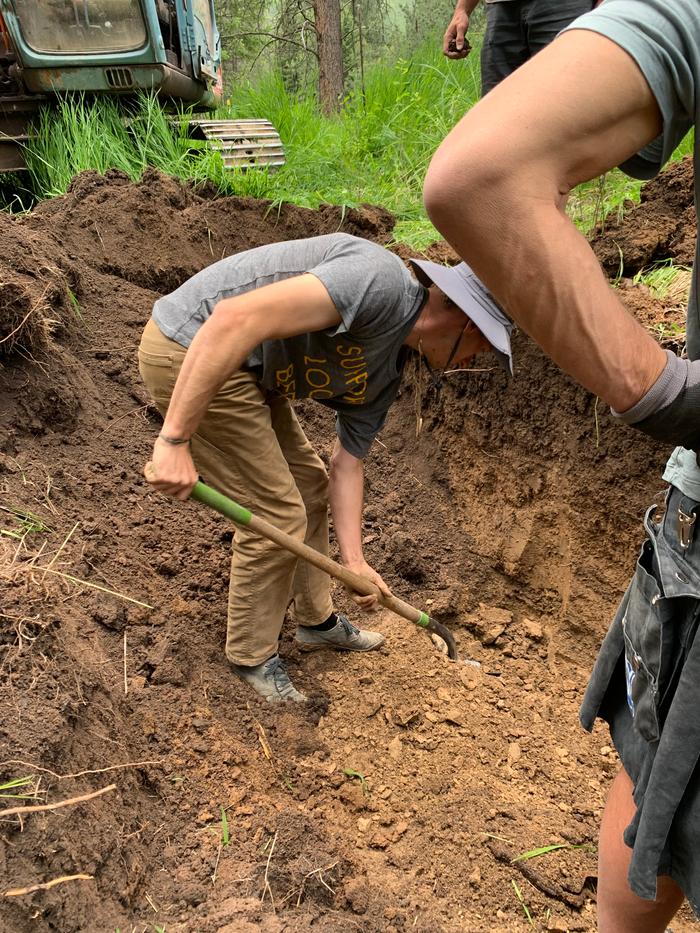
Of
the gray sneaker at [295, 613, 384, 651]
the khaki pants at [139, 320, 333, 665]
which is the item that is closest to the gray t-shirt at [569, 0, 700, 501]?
the khaki pants at [139, 320, 333, 665]

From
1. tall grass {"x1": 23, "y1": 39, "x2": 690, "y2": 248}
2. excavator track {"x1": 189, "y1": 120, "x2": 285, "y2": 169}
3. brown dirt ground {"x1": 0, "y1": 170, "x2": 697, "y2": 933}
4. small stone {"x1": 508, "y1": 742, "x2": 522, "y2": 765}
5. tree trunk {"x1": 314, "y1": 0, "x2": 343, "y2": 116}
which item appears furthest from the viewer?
tree trunk {"x1": 314, "y1": 0, "x2": 343, "y2": 116}

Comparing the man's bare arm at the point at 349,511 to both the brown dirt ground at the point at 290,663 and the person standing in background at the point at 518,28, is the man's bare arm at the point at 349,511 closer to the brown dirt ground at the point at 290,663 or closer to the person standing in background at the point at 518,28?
the brown dirt ground at the point at 290,663

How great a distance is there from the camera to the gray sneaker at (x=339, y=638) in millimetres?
3039

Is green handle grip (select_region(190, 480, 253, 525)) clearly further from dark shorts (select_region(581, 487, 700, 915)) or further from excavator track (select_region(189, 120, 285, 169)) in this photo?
excavator track (select_region(189, 120, 285, 169))

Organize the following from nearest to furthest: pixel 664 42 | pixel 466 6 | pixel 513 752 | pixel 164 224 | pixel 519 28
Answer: pixel 664 42 < pixel 513 752 < pixel 519 28 < pixel 466 6 < pixel 164 224

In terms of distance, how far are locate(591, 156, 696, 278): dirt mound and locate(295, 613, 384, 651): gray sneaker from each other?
198 cm

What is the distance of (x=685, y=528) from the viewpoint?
1.05 meters

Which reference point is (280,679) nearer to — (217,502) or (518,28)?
(217,502)

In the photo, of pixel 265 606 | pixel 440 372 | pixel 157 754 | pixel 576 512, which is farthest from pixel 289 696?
pixel 440 372

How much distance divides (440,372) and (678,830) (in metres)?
2.73

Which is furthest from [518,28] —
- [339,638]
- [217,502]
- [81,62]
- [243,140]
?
[81,62]

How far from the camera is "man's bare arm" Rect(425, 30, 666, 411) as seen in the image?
29.7 inches

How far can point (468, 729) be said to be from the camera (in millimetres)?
2738

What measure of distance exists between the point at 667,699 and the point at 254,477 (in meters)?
1.58
